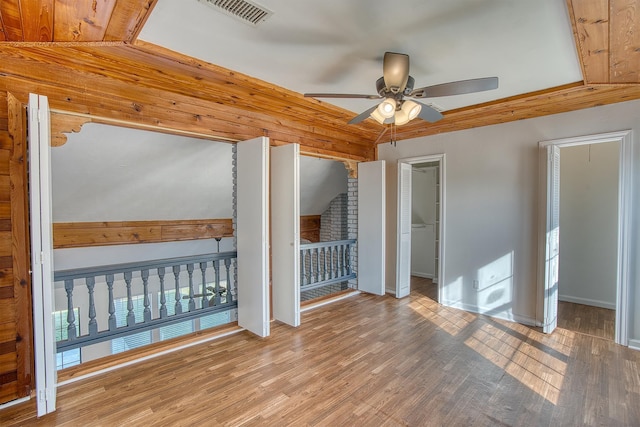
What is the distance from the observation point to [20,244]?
2.27 meters

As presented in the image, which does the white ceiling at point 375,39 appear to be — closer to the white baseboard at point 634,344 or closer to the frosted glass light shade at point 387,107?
the frosted glass light shade at point 387,107

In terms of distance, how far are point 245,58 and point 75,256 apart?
4.02m

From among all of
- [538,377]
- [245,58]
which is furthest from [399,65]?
[538,377]

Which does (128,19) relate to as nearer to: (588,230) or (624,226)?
(624,226)

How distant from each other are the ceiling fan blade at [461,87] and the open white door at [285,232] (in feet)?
5.30

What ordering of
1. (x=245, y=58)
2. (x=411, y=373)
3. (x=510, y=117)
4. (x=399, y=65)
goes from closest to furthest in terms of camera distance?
(x=399, y=65), (x=245, y=58), (x=411, y=373), (x=510, y=117)

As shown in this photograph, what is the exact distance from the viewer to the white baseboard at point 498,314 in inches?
147

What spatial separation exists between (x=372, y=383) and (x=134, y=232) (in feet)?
13.6

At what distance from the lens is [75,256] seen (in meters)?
4.54

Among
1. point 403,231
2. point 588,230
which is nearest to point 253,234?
point 403,231

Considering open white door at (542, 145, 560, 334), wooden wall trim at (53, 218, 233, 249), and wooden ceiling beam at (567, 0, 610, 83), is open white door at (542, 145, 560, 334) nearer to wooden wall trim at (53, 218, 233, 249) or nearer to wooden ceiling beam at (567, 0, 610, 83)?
wooden ceiling beam at (567, 0, 610, 83)

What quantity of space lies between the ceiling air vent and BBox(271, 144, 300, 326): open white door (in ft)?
5.25

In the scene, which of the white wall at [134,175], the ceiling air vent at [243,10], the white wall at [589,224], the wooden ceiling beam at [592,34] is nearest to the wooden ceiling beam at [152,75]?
the ceiling air vent at [243,10]

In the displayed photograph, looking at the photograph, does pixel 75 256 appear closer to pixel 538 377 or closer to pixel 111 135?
pixel 111 135
